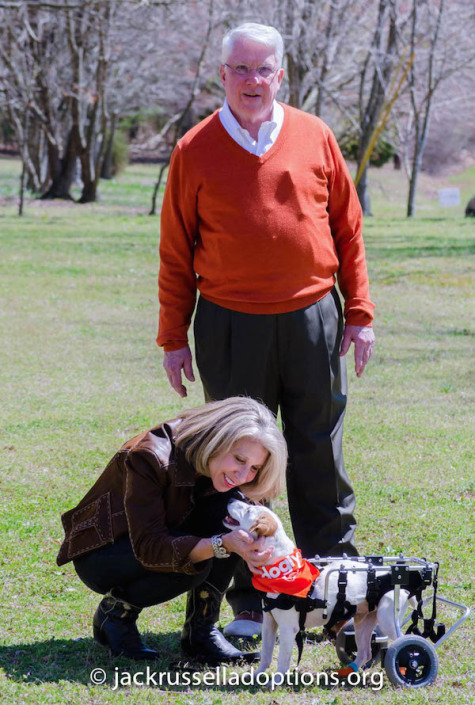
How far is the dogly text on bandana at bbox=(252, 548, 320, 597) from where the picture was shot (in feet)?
10.3

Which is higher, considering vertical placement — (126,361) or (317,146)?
(317,146)

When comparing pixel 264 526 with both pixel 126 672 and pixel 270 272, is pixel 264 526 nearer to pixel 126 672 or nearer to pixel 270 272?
pixel 126 672

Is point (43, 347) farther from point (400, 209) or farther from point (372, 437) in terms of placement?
point (400, 209)

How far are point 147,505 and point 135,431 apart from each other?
3310 millimetres

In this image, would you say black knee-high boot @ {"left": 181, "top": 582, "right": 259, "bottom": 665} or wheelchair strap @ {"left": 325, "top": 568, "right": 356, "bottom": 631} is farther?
black knee-high boot @ {"left": 181, "top": 582, "right": 259, "bottom": 665}

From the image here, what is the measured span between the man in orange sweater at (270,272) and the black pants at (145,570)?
1.45 ft

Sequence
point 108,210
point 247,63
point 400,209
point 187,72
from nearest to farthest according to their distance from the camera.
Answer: point 247,63
point 108,210
point 400,209
point 187,72

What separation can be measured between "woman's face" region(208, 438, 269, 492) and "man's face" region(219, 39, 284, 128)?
3.97 ft

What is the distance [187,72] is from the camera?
38250mm

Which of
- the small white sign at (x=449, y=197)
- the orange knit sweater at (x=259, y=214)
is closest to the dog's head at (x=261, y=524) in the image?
the orange knit sweater at (x=259, y=214)

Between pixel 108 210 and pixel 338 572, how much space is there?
22681 millimetres

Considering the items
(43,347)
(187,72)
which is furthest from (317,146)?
(187,72)

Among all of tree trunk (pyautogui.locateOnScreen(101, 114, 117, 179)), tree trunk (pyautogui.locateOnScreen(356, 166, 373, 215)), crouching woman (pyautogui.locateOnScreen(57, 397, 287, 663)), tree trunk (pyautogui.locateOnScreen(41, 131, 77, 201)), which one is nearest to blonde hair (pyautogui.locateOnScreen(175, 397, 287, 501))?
crouching woman (pyautogui.locateOnScreen(57, 397, 287, 663))

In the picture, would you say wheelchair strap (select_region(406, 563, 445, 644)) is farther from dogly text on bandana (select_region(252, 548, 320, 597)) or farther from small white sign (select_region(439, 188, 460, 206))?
small white sign (select_region(439, 188, 460, 206))
